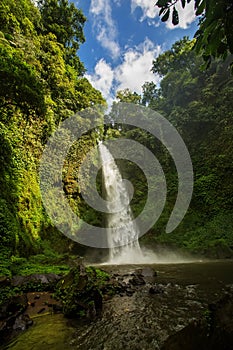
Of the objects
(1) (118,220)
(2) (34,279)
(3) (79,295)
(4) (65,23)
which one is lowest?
(3) (79,295)

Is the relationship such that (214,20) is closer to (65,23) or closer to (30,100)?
(30,100)

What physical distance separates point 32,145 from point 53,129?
203 centimetres

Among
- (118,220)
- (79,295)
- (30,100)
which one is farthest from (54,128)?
(79,295)

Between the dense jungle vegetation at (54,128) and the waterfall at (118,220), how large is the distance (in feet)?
3.86

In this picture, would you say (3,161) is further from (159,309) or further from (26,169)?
(159,309)

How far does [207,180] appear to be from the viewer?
53.2 feet

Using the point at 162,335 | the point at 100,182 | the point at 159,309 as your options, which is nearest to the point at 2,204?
the point at 159,309

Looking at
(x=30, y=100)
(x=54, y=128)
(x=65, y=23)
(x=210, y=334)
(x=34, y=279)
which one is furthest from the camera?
(x=65, y=23)

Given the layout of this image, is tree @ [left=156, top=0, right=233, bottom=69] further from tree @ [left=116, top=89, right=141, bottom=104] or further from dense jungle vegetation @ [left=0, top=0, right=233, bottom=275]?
tree @ [left=116, top=89, right=141, bottom=104]

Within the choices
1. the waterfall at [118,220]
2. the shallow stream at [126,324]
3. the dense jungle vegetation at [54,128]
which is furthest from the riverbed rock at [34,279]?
the waterfall at [118,220]

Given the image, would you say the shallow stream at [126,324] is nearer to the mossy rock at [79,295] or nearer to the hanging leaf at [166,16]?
the mossy rock at [79,295]

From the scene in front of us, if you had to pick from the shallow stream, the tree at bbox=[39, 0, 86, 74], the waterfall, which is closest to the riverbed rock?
the shallow stream

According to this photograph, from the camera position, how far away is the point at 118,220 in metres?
15.0

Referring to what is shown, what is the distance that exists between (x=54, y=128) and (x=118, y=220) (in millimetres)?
7226
